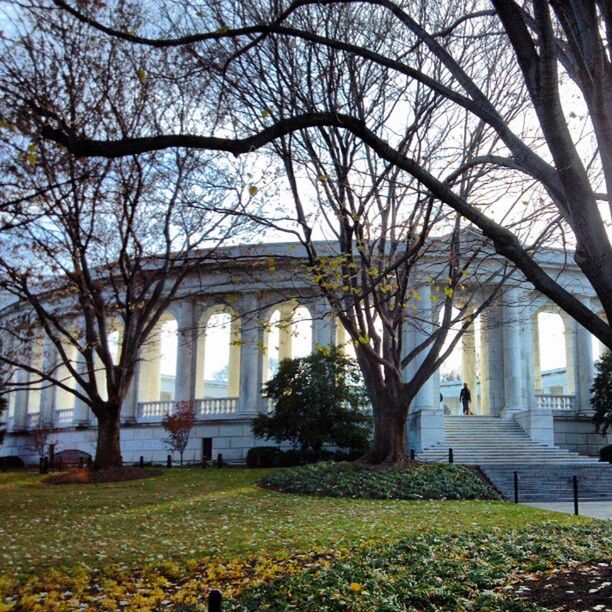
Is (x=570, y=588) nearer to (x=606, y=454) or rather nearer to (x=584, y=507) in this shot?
(x=584, y=507)

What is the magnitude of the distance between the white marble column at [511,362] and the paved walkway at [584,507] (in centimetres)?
1415

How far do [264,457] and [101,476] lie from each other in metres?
9.14

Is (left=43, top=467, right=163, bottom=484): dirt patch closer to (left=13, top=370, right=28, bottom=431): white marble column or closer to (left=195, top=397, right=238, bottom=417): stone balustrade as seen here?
(left=195, top=397, right=238, bottom=417): stone balustrade

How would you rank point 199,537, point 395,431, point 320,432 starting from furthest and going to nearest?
1. point 320,432
2. point 395,431
3. point 199,537

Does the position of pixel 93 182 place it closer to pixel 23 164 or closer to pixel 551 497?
pixel 23 164

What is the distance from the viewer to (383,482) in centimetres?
Answer: 2023

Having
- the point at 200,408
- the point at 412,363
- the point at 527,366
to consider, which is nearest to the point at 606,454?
the point at 527,366

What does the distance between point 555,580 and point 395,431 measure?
15526mm

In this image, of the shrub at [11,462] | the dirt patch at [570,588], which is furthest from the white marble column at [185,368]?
the dirt patch at [570,588]

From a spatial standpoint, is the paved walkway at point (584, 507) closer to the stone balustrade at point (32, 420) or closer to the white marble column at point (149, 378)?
the white marble column at point (149, 378)

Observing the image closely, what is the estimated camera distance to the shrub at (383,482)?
64.6 feet

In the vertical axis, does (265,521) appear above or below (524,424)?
below

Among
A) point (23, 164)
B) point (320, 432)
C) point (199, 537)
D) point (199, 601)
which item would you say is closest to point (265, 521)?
point (199, 537)

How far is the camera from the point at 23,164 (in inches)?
715
